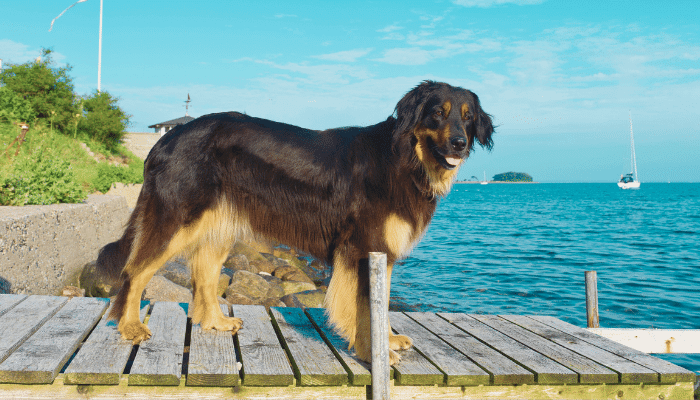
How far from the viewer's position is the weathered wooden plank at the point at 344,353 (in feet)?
11.7

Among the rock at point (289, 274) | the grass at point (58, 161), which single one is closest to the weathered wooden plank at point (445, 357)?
the grass at point (58, 161)

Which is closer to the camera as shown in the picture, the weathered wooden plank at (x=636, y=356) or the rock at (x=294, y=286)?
the weathered wooden plank at (x=636, y=356)

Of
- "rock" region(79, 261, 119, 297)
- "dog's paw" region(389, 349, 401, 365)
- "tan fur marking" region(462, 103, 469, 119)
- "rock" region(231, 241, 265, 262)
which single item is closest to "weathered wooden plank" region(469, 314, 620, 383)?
"dog's paw" region(389, 349, 401, 365)

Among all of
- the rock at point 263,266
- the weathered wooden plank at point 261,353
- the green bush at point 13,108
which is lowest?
the rock at point 263,266

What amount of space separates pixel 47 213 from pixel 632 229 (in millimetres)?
33126

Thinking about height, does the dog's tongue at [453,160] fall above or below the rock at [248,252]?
above

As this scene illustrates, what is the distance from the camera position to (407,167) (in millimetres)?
3896

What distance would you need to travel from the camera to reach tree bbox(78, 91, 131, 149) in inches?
984

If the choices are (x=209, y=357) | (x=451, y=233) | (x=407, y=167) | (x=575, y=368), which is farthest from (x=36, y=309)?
(x=451, y=233)

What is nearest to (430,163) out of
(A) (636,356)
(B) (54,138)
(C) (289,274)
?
(A) (636,356)

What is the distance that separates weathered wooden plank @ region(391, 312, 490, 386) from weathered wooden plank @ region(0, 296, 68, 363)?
10.1 ft

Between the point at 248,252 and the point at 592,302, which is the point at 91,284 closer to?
the point at 248,252

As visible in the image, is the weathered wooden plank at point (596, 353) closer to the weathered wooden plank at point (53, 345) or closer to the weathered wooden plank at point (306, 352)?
the weathered wooden plank at point (306, 352)

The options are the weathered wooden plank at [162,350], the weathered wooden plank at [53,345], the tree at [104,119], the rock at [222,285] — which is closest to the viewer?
the weathered wooden plank at [53,345]
